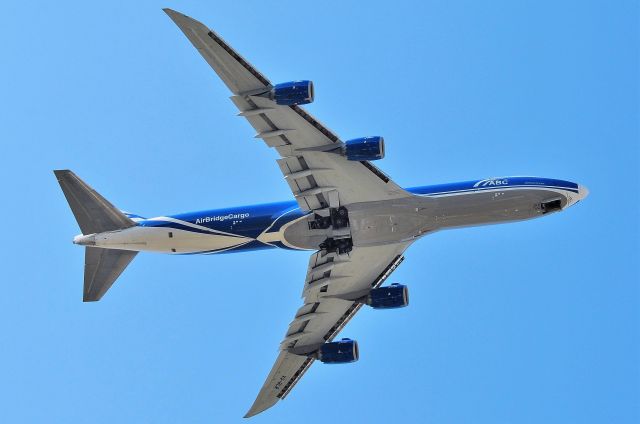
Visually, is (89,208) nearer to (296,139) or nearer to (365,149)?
(296,139)

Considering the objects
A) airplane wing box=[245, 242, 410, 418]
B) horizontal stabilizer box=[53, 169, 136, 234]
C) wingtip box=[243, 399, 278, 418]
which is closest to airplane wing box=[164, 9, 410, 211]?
airplane wing box=[245, 242, 410, 418]

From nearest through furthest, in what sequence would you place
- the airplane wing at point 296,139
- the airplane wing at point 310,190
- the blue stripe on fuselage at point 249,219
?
the airplane wing at point 296,139, the airplane wing at point 310,190, the blue stripe on fuselage at point 249,219

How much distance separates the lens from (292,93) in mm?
56562

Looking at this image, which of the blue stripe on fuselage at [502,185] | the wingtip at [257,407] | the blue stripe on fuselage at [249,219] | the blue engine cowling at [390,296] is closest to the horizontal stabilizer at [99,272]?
the blue stripe on fuselage at [249,219]

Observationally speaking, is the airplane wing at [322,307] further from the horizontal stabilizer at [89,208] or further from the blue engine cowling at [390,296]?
the horizontal stabilizer at [89,208]

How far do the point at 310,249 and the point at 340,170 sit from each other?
650 centimetres

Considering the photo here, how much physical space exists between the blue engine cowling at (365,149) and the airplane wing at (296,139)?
1.12 meters

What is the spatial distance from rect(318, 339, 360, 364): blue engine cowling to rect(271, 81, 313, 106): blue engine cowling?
21.3 meters

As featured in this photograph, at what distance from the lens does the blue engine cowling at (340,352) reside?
71500 mm

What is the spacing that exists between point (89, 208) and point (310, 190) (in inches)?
581

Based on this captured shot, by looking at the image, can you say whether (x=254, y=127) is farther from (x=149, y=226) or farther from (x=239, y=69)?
(x=149, y=226)

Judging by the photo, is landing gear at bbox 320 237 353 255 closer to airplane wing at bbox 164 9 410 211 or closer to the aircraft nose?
airplane wing at bbox 164 9 410 211

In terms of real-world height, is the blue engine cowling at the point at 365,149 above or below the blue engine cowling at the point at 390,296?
above

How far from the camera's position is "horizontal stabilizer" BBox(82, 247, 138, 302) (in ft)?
225
